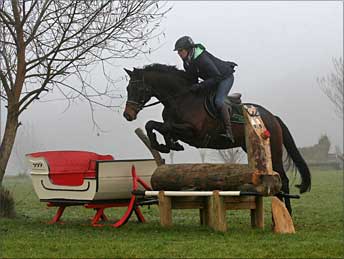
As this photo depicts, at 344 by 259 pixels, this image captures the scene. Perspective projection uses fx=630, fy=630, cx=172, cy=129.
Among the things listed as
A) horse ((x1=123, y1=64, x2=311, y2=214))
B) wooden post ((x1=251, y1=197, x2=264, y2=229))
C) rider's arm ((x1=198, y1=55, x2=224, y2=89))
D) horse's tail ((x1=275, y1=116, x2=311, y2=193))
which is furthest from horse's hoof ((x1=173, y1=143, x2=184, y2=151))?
horse's tail ((x1=275, y1=116, x2=311, y2=193))

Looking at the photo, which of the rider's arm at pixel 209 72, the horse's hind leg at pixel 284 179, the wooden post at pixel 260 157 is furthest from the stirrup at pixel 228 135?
the horse's hind leg at pixel 284 179

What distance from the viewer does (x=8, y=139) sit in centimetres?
1159

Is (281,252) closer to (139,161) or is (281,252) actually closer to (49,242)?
(49,242)

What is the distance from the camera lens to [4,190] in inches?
469

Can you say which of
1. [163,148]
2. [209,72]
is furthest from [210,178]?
[209,72]

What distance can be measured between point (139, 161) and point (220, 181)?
1.78 metres

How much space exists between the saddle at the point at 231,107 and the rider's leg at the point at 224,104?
0.08 meters

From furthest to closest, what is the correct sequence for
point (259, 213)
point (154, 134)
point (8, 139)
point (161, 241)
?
1. point (8, 139)
2. point (154, 134)
3. point (259, 213)
4. point (161, 241)

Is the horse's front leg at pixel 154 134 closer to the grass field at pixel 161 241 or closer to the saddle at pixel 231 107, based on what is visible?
the saddle at pixel 231 107

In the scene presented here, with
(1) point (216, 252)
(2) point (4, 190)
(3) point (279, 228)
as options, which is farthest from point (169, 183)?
(2) point (4, 190)

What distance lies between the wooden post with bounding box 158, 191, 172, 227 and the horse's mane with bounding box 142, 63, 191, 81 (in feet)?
6.01

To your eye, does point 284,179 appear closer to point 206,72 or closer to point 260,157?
point 260,157

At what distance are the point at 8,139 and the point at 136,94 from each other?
11.3ft

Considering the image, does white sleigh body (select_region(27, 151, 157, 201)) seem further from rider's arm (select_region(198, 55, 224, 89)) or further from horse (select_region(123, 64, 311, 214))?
rider's arm (select_region(198, 55, 224, 89))
